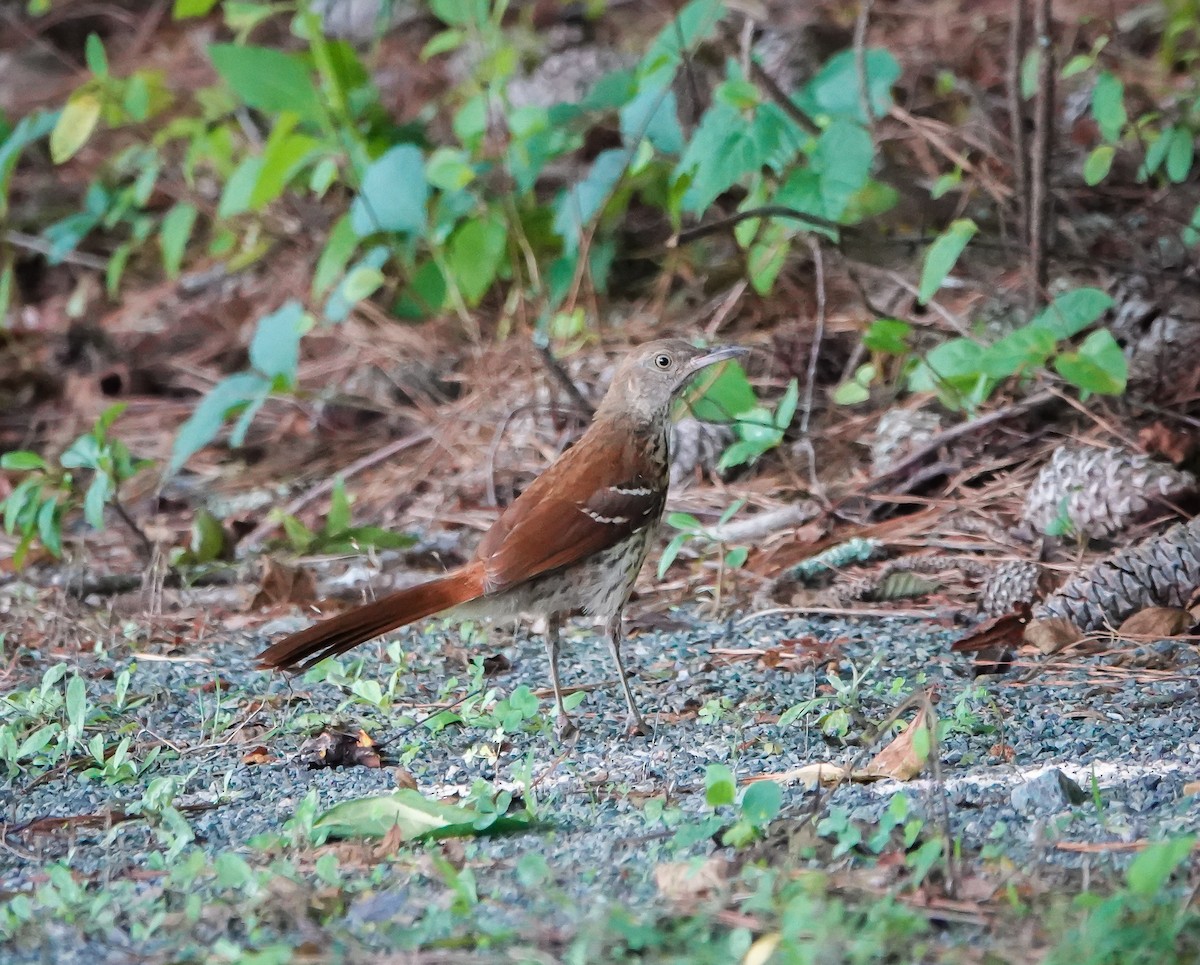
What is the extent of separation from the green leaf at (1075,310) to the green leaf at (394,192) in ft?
7.71

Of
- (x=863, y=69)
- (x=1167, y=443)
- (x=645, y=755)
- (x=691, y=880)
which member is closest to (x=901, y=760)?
(x=645, y=755)

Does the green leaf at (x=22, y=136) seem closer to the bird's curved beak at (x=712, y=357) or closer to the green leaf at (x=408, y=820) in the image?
the bird's curved beak at (x=712, y=357)

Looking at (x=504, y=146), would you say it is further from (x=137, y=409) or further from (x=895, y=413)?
(x=137, y=409)

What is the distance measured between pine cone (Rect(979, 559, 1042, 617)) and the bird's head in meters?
0.94

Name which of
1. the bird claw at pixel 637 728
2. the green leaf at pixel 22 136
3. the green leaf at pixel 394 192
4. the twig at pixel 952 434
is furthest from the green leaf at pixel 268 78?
the bird claw at pixel 637 728

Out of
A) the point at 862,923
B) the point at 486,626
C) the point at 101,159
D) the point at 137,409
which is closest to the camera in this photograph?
the point at 862,923

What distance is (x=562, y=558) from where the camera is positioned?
3.73 m

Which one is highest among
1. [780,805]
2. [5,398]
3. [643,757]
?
[780,805]

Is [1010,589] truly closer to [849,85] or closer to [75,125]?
[849,85]

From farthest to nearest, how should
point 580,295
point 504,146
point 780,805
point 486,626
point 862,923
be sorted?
point 580,295 → point 504,146 → point 486,626 → point 780,805 → point 862,923

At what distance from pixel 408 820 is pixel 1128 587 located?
205 centimetres

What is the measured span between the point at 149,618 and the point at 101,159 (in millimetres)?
4586

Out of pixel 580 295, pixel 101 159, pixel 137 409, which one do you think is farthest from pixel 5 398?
pixel 580 295

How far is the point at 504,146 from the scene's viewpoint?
567 centimetres
